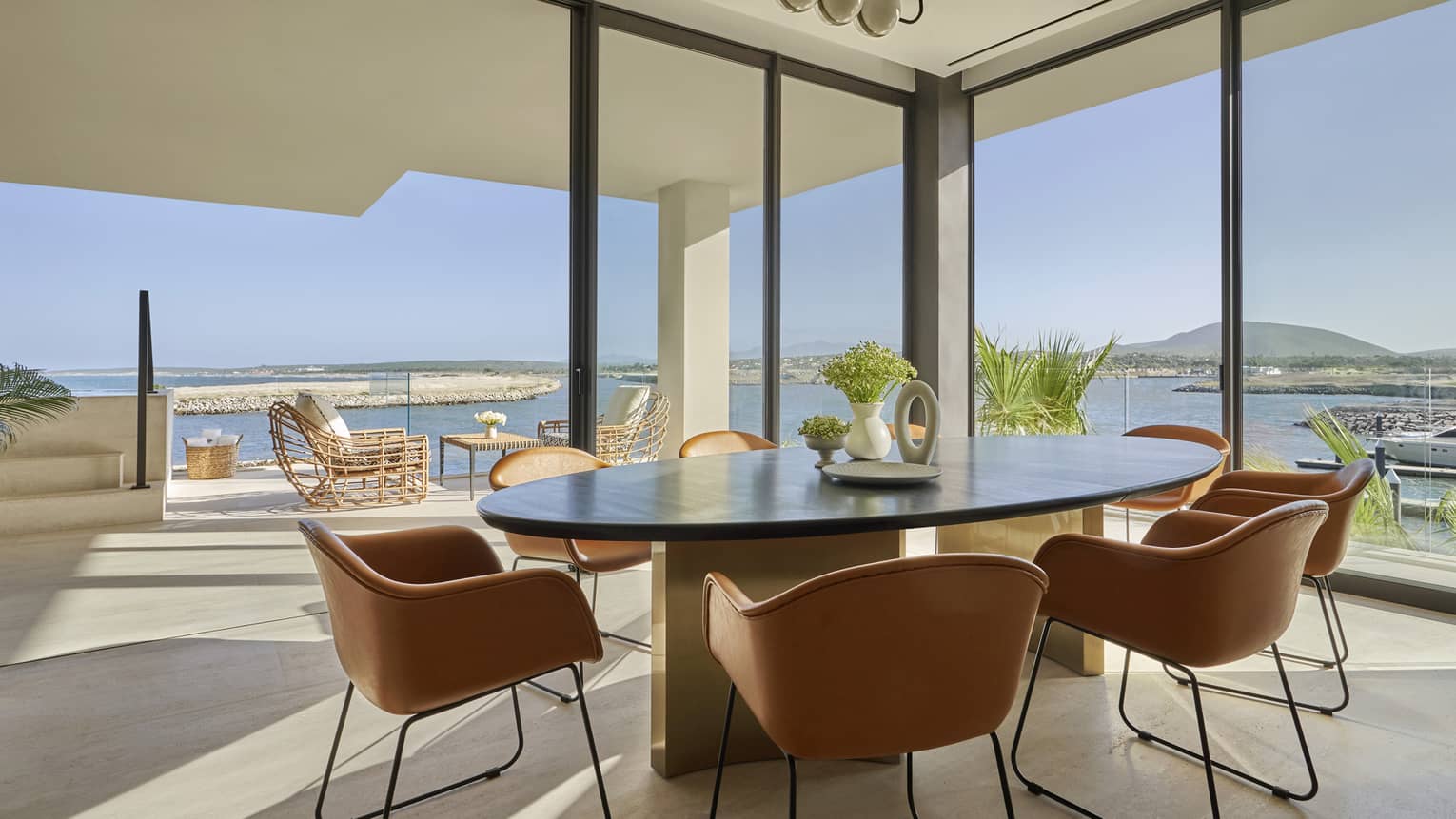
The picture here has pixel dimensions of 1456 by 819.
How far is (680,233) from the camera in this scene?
413 centimetres

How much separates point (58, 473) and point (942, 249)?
6.03m

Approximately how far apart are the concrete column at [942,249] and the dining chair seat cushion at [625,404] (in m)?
2.08

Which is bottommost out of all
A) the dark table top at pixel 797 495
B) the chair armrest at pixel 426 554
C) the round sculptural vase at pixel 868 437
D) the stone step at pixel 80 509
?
the stone step at pixel 80 509

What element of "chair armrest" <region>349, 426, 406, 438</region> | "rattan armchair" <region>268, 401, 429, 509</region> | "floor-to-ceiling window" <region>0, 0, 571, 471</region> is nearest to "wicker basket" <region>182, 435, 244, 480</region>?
"floor-to-ceiling window" <region>0, 0, 571, 471</region>

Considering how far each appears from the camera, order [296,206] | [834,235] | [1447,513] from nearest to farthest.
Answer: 1. [1447,513]
2. [834,235]
3. [296,206]

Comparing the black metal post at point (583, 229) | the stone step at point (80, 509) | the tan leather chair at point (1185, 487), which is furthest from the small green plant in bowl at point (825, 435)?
the stone step at point (80, 509)

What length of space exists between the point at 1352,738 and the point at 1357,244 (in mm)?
2504

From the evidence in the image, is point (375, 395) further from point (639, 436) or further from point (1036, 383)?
point (1036, 383)

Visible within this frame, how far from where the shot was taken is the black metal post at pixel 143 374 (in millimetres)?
4797

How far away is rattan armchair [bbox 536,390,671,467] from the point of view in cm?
385

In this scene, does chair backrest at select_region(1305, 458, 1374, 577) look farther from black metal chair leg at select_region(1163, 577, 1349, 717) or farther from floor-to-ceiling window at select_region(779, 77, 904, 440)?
floor-to-ceiling window at select_region(779, 77, 904, 440)

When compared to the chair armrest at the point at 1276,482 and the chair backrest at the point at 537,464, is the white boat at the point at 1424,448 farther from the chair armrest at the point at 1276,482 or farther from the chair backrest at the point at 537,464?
the chair backrest at the point at 537,464

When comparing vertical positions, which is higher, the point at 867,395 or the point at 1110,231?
the point at 1110,231

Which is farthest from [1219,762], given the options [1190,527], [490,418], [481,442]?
[490,418]
